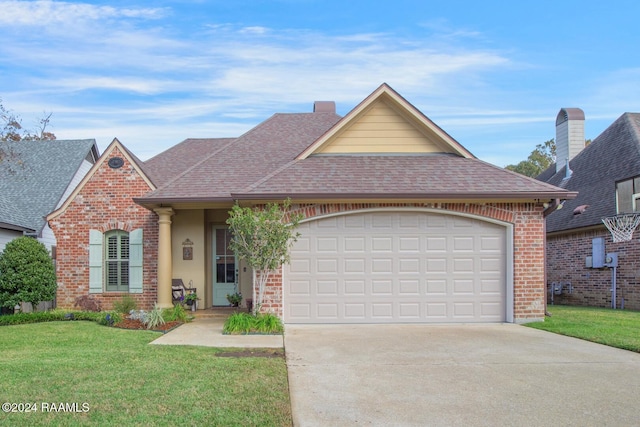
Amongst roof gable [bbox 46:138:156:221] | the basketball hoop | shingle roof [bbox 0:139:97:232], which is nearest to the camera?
roof gable [bbox 46:138:156:221]

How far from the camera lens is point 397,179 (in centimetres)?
1205

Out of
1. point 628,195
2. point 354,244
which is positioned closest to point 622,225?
A: point 628,195

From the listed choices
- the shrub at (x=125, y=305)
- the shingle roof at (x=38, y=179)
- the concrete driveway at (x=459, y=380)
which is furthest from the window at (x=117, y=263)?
the concrete driveway at (x=459, y=380)

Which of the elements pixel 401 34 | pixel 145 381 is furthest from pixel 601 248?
pixel 145 381

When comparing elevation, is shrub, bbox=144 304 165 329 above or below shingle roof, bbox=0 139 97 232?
below

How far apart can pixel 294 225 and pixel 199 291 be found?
4.41 meters

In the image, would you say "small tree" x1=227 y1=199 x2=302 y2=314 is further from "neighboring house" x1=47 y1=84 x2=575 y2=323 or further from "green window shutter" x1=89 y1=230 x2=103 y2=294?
"green window shutter" x1=89 y1=230 x2=103 y2=294

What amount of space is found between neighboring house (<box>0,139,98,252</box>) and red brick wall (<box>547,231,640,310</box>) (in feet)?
57.9

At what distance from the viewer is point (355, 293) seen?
11.9 metres

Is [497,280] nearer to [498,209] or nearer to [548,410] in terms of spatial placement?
[498,209]

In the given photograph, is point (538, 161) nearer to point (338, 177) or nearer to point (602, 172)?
point (602, 172)

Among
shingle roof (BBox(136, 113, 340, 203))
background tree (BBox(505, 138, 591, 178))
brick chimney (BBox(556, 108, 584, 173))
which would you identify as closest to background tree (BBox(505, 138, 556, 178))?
background tree (BBox(505, 138, 591, 178))

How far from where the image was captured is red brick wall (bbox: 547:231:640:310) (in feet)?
53.3

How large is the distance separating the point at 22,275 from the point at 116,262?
84.4 inches
